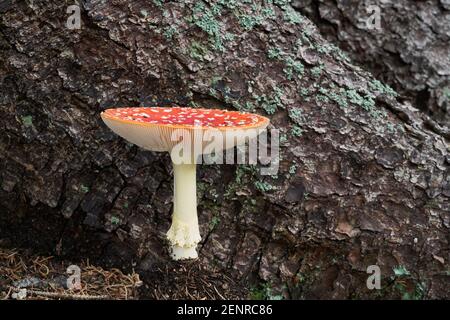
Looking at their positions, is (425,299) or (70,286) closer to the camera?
(70,286)

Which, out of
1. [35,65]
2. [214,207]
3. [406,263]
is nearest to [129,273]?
[214,207]

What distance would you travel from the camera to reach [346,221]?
312 centimetres

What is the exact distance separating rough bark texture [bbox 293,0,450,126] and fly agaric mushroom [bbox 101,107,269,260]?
1.74m

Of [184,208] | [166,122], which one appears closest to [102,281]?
[184,208]

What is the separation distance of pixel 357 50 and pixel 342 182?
1.49 meters

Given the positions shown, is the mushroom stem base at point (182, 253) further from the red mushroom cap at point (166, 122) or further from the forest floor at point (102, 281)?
the red mushroom cap at point (166, 122)

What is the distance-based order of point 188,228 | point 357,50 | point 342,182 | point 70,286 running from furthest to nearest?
point 357,50 → point 342,182 → point 70,286 → point 188,228

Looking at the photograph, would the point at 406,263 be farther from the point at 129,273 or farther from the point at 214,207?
the point at 129,273

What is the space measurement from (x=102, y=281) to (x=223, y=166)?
95 cm

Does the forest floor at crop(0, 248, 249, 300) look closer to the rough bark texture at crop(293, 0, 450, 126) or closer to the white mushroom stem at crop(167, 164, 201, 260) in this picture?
the white mushroom stem at crop(167, 164, 201, 260)

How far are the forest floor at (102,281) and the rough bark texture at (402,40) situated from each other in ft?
6.97

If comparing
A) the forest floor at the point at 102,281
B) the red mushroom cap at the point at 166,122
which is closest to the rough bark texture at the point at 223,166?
the forest floor at the point at 102,281

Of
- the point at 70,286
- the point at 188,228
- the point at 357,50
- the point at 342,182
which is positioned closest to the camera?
the point at 188,228

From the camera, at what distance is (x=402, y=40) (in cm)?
414
